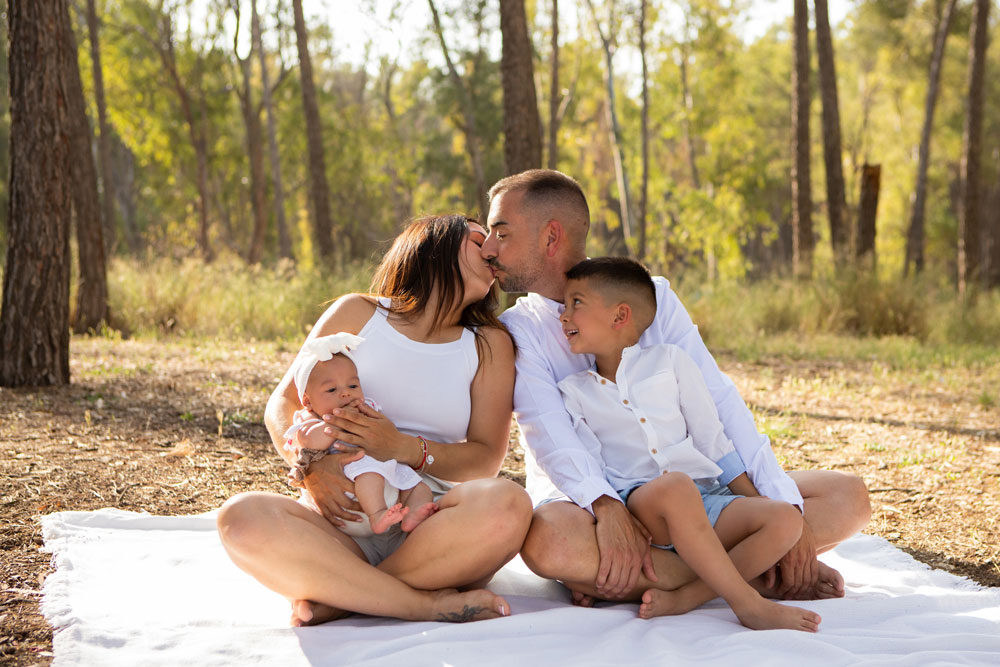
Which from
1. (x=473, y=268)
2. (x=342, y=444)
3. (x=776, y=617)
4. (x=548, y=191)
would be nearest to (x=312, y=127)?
(x=548, y=191)

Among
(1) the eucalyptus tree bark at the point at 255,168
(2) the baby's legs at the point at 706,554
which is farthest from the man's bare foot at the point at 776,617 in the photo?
(1) the eucalyptus tree bark at the point at 255,168

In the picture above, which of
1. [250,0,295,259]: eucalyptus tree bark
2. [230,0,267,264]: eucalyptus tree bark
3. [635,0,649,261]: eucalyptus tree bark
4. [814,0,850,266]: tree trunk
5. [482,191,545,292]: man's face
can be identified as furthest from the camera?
[230,0,267,264]: eucalyptus tree bark

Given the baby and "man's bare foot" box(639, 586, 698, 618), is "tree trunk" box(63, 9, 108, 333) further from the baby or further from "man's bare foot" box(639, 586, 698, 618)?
"man's bare foot" box(639, 586, 698, 618)

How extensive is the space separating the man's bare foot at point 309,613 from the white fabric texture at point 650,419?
1038 mm

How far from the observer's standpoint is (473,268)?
326 centimetres

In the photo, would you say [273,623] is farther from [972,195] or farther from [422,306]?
[972,195]

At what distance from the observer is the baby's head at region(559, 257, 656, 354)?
3.17 m

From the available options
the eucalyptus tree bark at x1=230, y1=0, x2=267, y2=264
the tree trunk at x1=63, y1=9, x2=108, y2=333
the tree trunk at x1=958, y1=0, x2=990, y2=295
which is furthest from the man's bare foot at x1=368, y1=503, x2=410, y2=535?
the eucalyptus tree bark at x1=230, y1=0, x2=267, y2=264

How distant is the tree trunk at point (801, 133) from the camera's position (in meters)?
13.5

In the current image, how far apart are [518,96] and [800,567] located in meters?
5.91

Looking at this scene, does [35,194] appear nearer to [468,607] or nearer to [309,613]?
[309,613]

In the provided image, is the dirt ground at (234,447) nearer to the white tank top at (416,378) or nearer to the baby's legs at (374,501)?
the baby's legs at (374,501)

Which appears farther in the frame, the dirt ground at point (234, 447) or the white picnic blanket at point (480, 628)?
the dirt ground at point (234, 447)

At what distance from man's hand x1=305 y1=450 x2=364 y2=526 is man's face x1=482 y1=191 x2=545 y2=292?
107 centimetres
